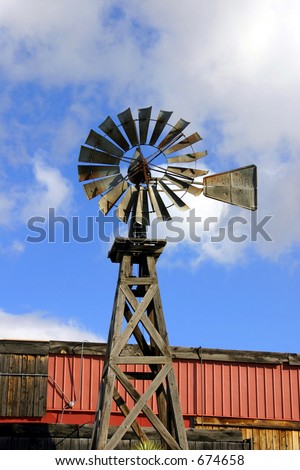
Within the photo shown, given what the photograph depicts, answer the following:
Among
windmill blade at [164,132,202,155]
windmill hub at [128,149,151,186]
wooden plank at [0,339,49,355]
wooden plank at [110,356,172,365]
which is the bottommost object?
wooden plank at [110,356,172,365]

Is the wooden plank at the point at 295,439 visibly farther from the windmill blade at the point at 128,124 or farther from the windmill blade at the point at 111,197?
the windmill blade at the point at 128,124

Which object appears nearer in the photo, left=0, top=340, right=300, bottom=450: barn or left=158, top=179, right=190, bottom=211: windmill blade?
left=158, top=179, right=190, bottom=211: windmill blade

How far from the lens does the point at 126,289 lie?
14438mm

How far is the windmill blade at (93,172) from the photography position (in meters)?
14.7

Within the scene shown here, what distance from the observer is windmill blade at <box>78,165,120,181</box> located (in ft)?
48.3

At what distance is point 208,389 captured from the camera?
20891 mm

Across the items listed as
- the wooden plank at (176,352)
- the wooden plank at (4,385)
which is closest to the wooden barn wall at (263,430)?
the wooden plank at (176,352)

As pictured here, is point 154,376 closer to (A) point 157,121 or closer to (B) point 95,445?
(B) point 95,445

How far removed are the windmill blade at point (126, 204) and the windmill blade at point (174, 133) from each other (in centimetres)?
104

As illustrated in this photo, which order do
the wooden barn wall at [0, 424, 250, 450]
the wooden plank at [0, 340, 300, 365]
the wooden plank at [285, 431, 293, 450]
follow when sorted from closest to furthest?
the wooden barn wall at [0, 424, 250, 450], the wooden plank at [0, 340, 300, 365], the wooden plank at [285, 431, 293, 450]

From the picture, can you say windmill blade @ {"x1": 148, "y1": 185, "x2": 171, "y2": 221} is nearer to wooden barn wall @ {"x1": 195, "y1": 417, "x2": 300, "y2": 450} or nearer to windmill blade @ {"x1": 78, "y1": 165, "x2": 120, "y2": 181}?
windmill blade @ {"x1": 78, "y1": 165, "x2": 120, "y2": 181}

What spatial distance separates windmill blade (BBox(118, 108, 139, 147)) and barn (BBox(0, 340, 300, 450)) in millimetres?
7519

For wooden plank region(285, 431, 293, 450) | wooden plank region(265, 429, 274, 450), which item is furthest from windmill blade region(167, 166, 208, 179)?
wooden plank region(285, 431, 293, 450)

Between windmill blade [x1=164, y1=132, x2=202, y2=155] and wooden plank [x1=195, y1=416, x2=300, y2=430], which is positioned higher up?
windmill blade [x1=164, y1=132, x2=202, y2=155]
